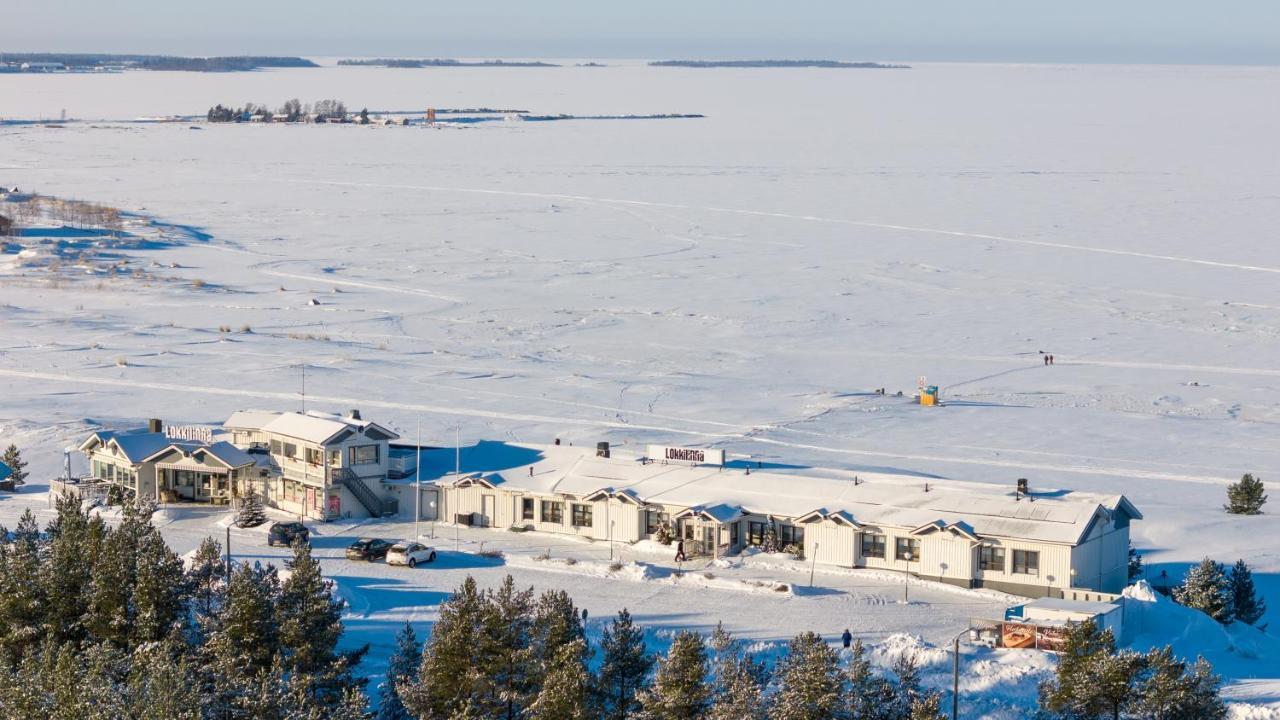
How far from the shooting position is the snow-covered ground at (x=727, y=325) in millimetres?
44719

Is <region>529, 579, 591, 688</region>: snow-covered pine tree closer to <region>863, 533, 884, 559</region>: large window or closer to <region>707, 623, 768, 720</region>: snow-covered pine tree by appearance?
<region>707, 623, 768, 720</region>: snow-covered pine tree

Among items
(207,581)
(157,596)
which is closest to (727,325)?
(207,581)

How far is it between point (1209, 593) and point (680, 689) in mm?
13154

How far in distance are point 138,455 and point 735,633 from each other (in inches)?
694

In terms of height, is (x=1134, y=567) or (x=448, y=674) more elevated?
(x=1134, y=567)

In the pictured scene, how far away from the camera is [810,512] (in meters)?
34.7

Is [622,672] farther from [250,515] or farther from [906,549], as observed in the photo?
[250,515]

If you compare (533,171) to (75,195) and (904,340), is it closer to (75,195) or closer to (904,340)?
(75,195)

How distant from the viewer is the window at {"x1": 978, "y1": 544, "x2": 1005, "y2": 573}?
32844 millimetres

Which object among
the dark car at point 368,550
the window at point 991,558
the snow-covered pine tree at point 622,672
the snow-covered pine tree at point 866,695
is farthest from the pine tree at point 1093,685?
the dark car at point 368,550

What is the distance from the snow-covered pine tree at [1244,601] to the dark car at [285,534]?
18.3 metres

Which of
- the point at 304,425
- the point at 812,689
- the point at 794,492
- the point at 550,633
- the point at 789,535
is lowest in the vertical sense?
the point at 812,689

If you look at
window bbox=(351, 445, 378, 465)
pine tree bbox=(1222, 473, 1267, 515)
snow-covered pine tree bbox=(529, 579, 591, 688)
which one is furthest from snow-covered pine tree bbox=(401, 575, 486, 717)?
pine tree bbox=(1222, 473, 1267, 515)

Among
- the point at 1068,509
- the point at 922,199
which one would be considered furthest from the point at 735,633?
the point at 922,199
